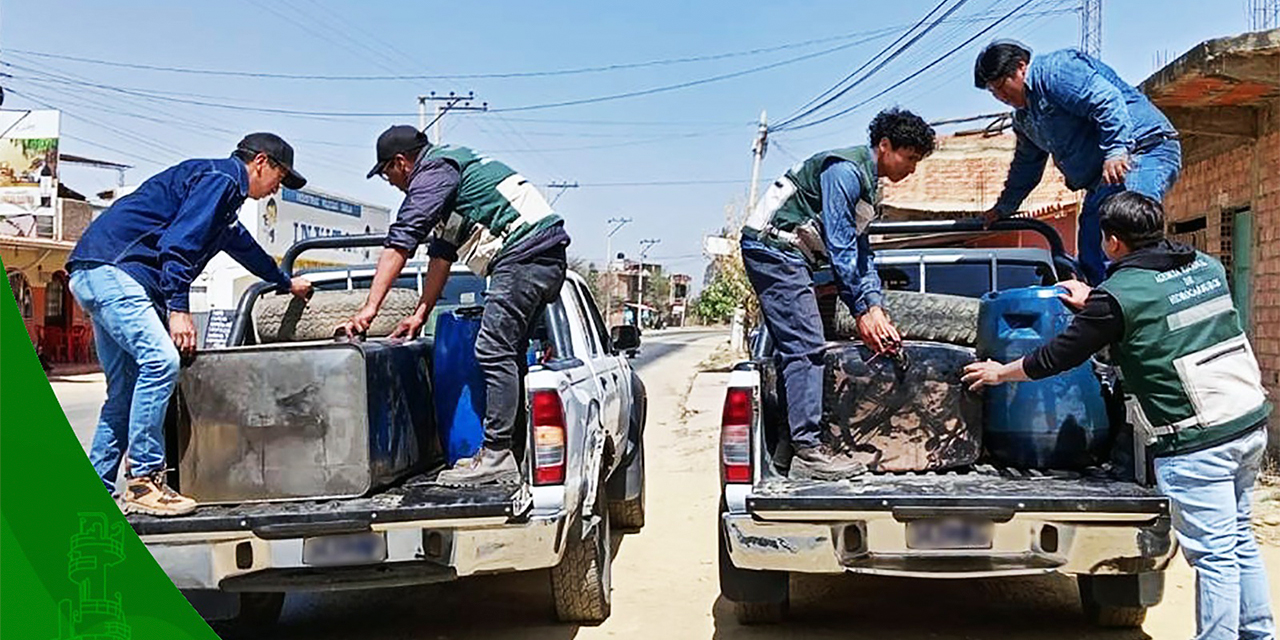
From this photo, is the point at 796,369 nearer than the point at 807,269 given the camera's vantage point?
Yes

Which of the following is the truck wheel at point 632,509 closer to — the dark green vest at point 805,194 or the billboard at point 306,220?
the dark green vest at point 805,194

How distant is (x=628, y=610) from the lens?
547cm

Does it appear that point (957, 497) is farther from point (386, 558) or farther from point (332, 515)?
point (332, 515)

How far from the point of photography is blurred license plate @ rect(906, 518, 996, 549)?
13.4 ft

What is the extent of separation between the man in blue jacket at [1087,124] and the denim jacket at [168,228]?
3.49m

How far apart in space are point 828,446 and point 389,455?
175cm

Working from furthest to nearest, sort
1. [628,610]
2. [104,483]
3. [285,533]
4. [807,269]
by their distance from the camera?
[628,610] → [807,269] → [104,483] → [285,533]

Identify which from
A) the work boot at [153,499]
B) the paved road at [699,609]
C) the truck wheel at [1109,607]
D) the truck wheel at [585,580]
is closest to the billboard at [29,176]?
the paved road at [699,609]

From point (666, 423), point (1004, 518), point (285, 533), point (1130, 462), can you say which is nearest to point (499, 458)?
point (285, 533)

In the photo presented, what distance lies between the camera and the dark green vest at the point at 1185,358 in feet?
12.4

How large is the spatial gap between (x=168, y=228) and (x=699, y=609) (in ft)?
9.58

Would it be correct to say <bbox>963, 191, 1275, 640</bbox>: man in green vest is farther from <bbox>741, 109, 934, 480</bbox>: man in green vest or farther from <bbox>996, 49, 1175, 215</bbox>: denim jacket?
<bbox>996, 49, 1175, 215</bbox>: denim jacket

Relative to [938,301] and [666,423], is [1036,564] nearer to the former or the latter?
[938,301]
